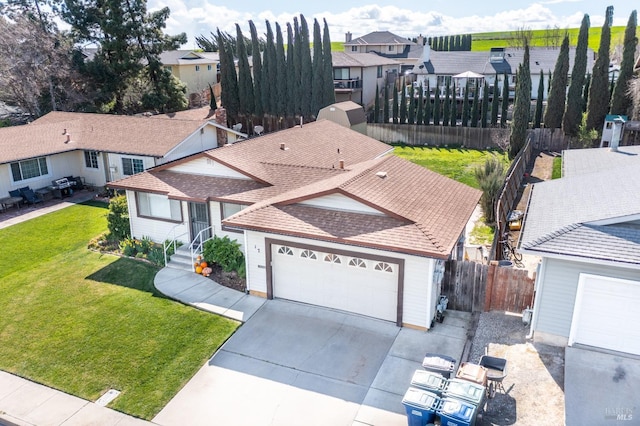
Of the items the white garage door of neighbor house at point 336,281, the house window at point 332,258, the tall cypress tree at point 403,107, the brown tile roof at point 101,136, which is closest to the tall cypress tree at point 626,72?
the tall cypress tree at point 403,107

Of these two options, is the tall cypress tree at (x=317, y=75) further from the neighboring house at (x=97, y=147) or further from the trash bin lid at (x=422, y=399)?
the trash bin lid at (x=422, y=399)

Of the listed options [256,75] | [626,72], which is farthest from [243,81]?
[626,72]

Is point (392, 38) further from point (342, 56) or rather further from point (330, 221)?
point (330, 221)

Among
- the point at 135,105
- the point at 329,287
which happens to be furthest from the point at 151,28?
the point at 329,287

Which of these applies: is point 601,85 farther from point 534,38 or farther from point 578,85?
point 534,38

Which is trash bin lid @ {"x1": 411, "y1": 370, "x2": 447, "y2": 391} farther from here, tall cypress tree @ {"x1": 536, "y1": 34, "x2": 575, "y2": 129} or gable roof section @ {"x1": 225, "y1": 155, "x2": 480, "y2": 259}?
tall cypress tree @ {"x1": 536, "y1": 34, "x2": 575, "y2": 129}
